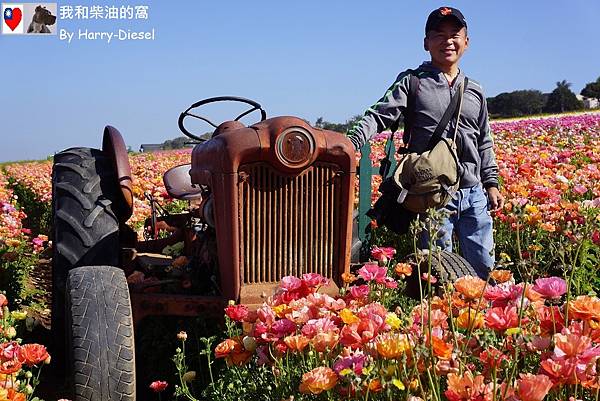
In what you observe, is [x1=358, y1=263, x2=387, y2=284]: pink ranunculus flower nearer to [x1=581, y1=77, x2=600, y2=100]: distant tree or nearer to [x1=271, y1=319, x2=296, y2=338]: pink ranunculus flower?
[x1=271, y1=319, x2=296, y2=338]: pink ranunculus flower

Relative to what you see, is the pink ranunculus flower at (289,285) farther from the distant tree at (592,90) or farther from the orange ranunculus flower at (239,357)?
the distant tree at (592,90)

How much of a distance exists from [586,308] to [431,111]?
2029 millimetres

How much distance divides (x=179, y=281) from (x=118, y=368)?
0.93 metres

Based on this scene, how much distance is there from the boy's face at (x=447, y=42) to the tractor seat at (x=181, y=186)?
1.60 meters

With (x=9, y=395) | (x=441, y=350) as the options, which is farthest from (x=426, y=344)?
(x=9, y=395)

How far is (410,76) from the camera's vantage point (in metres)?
3.45

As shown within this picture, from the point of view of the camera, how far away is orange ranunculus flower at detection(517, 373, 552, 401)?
4.14ft

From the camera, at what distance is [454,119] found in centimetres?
343

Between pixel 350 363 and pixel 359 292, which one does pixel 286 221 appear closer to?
pixel 359 292

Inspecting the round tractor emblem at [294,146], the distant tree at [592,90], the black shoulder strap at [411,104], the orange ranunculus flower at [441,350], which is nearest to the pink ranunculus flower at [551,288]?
the orange ranunculus flower at [441,350]

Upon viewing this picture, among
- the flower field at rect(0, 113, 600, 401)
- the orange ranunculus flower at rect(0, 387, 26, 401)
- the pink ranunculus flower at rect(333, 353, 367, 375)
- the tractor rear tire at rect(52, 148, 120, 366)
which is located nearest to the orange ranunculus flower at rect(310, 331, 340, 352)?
the flower field at rect(0, 113, 600, 401)

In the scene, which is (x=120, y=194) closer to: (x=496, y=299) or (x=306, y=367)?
(x=306, y=367)

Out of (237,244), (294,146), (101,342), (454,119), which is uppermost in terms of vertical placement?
(454,119)

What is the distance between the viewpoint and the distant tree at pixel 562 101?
128 feet
